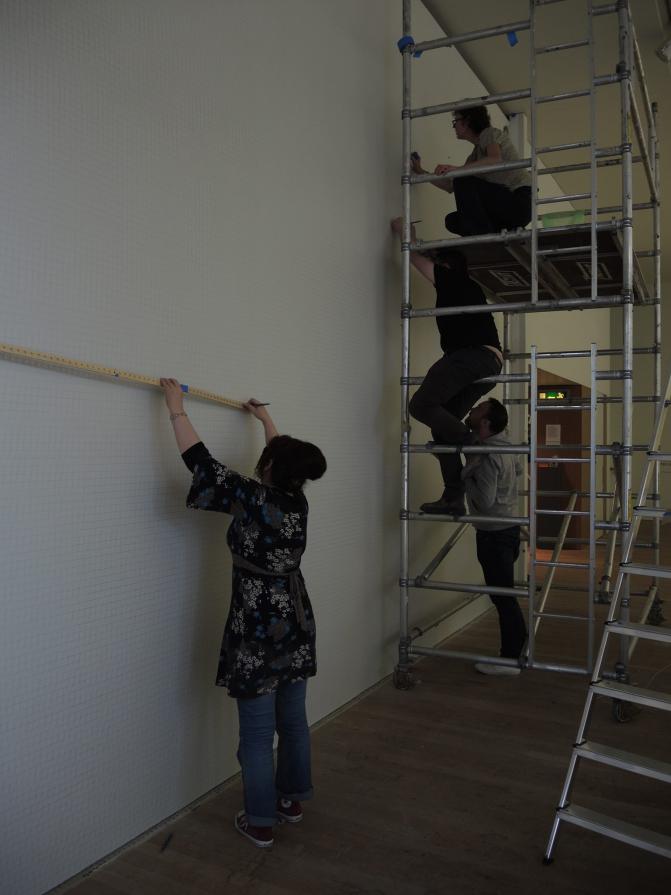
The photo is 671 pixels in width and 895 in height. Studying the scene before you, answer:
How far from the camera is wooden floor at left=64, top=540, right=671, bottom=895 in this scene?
6.54ft

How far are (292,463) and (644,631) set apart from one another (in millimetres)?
1170

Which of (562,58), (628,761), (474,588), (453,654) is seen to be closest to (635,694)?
(628,761)

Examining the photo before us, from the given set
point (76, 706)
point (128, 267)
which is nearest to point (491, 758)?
point (76, 706)

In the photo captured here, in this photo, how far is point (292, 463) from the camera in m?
2.23

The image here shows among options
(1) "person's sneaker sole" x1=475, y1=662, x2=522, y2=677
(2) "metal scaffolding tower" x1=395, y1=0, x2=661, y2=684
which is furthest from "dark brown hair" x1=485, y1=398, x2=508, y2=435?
(1) "person's sneaker sole" x1=475, y1=662, x2=522, y2=677

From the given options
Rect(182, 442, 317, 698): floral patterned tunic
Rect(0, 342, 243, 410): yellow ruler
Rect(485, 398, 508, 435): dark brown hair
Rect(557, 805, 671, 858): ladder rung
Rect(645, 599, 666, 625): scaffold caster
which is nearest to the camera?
Rect(0, 342, 243, 410): yellow ruler

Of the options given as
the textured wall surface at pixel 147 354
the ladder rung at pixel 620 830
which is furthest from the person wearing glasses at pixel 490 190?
the ladder rung at pixel 620 830

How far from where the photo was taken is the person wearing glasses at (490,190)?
354cm

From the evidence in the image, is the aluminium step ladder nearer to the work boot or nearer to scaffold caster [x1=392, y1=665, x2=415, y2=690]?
the work boot

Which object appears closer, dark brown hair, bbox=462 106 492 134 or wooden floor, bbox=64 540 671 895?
wooden floor, bbox=64 540 671 895

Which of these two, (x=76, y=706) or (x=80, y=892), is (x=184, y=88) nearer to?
(x=76, y=706)

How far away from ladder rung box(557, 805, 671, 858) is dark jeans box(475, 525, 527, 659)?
1823 mm

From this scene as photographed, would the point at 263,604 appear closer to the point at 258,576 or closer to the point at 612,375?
the point at 258,576

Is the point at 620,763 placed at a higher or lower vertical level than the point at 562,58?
lower
